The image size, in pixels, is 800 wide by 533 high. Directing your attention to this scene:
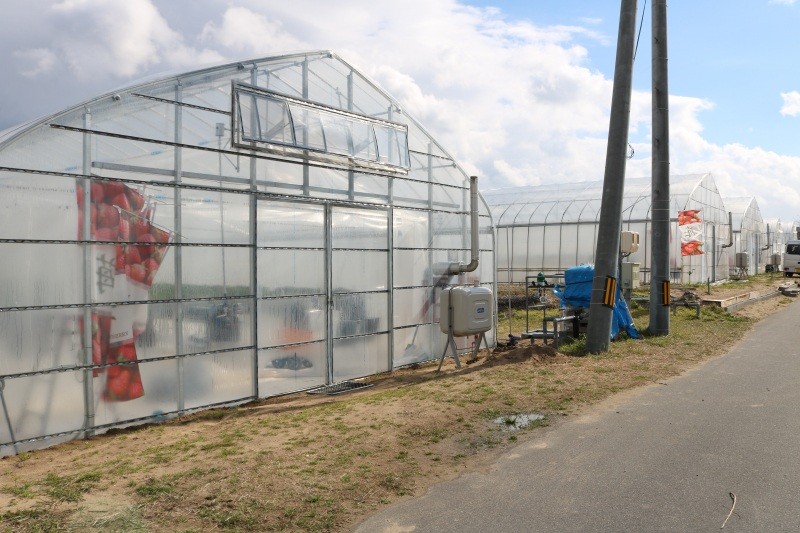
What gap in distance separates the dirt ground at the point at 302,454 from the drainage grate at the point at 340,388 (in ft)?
1.17

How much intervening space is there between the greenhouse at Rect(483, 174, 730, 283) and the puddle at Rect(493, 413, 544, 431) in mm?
22229

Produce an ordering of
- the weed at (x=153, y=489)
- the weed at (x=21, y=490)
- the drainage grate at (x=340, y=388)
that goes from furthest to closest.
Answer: the drainage grate at (x=340, y=388)
the weed at (x=21, y=490)
the weed at (x=153, y=489)

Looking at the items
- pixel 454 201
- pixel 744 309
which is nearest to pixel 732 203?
pixel 744 309

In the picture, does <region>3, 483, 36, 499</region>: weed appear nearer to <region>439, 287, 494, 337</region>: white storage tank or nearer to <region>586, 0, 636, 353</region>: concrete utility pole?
<region>439, 287, 494, 337</region>: white storage tank

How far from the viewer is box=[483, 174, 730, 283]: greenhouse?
3022cm

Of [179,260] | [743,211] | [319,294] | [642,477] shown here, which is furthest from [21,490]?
[743,211]

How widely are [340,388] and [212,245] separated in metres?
3.45

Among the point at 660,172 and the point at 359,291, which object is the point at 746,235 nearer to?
the point at 660,172

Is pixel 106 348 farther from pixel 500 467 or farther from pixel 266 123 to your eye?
pixel 500 467

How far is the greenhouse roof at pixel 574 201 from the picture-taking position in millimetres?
31453

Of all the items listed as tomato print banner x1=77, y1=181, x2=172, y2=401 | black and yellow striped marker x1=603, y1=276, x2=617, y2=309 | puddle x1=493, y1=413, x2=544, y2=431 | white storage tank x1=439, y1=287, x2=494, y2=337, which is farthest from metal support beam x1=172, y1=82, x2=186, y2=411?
black and yellow striped marker x1=603, y1=276, x2=617, y2=309

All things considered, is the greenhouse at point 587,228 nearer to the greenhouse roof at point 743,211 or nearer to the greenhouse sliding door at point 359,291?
the greenhouse roof at point 743,211

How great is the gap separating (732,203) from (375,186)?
3512 cm

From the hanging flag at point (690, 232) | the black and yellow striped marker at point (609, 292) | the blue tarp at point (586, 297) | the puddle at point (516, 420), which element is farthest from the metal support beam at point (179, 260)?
the hanging flag at point (690, 232)
